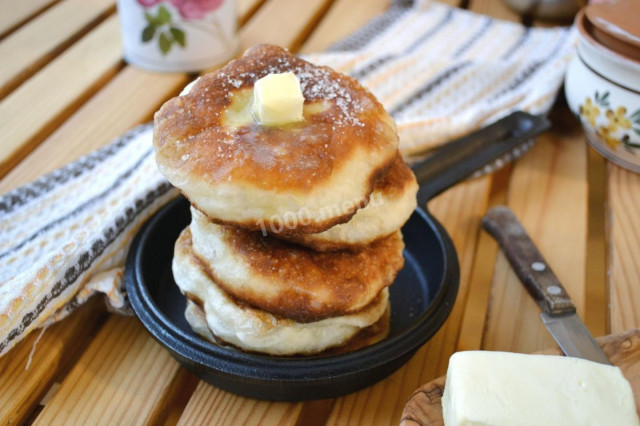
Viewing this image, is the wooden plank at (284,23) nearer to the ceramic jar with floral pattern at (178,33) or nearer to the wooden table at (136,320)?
the wooden table at (136,320)

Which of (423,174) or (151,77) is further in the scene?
(151,77)

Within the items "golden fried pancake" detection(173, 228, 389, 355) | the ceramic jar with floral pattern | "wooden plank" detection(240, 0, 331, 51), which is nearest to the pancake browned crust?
"golden fried pancake" detection(173, 228, 389, 355)

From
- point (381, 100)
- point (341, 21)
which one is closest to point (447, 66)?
point (381, 100)

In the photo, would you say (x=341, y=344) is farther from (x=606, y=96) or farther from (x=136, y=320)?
(x=606, y=96)

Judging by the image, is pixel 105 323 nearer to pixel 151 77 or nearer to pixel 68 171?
pixel 68 171

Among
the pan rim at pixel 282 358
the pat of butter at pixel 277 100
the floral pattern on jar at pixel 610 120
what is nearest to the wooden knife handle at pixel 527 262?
the pan rim at pixel 282 358

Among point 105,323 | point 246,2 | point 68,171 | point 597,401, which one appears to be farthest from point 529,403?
point 246,2
